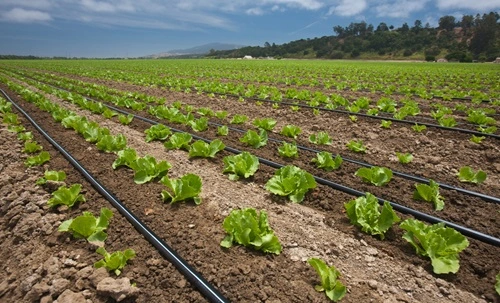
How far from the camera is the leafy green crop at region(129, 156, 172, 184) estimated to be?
475cm

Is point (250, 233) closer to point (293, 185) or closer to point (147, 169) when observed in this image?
point (293, 185)

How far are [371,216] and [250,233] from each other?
5.04 ft

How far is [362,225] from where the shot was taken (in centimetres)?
352

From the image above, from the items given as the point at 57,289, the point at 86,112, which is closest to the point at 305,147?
the point at 57,289

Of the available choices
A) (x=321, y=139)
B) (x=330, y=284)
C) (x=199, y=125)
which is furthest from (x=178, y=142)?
(x=330, y=284)

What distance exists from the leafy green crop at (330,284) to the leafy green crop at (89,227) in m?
2.48

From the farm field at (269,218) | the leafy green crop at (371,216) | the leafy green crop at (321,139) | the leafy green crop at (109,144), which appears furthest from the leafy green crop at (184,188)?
the leafy green crop at (321,139)

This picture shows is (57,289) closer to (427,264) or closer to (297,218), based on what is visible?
(297,218)

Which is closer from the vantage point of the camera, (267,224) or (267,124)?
(267,224)

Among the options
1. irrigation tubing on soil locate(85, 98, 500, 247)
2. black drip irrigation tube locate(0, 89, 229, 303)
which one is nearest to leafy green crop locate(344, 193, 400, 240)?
irrigation tubing on soil locate(85, 98, 500, 247)

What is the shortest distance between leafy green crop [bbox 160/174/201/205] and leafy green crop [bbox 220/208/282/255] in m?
0.97

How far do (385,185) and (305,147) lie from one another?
2.10 m

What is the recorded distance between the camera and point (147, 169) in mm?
4871

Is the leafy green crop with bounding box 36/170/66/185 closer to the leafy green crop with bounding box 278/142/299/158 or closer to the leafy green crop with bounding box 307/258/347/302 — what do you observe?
the leafy green crop with bounding box 278/142/299/158
